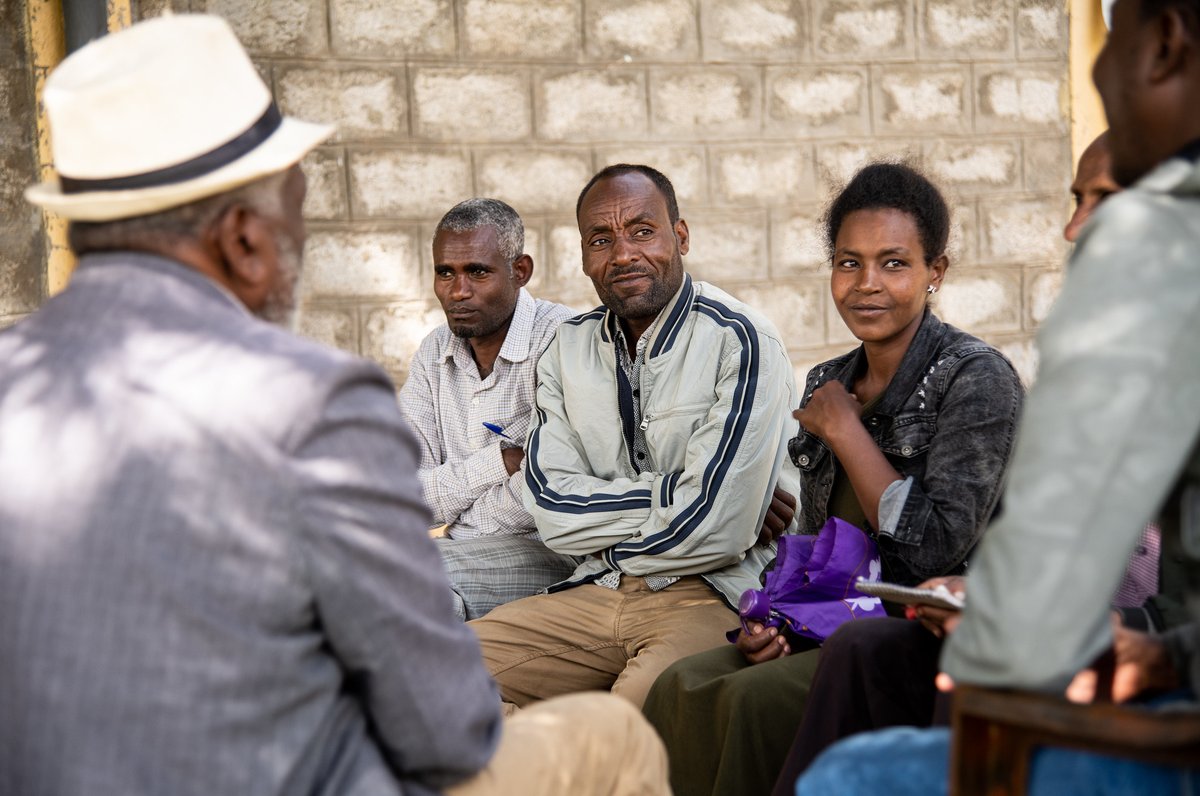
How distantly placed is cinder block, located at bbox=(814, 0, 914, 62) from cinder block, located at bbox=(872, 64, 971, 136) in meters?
0.11

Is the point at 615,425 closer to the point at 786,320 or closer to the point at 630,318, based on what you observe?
the point at 630,318

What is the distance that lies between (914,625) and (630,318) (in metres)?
1.70

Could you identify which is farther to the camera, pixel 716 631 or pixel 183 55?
pixel 716 631

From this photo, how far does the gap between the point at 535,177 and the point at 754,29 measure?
1.42 m

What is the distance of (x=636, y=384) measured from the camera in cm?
411

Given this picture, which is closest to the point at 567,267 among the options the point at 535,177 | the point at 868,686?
the point at 535,177

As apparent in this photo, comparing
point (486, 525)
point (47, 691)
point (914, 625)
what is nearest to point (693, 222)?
point (486, 525)

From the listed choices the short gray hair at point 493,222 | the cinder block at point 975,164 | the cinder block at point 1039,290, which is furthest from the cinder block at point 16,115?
the cinder block at point 1039,290

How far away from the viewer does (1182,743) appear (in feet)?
5.42

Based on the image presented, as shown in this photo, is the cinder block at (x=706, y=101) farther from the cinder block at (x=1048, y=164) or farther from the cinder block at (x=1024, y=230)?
the cinder block at (x=1048, y=164)

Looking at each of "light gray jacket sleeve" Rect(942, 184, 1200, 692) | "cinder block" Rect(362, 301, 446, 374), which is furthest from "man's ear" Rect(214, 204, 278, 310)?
"cinder block" Rect(362, 301, 446, 374)

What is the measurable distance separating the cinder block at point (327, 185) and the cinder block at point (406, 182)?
0.05 m

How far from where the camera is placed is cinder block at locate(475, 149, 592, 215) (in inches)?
245

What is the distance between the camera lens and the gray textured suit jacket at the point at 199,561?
5.48ft
